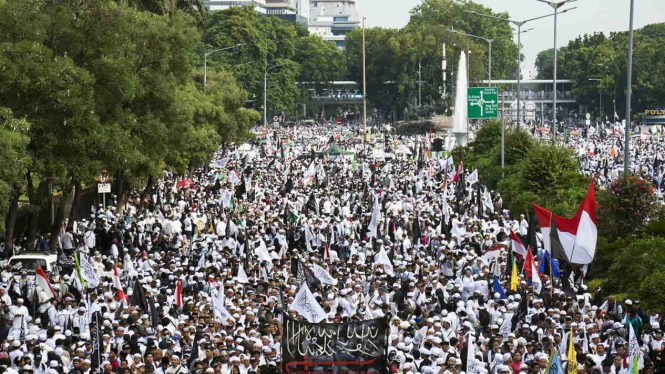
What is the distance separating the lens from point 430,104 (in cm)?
10206

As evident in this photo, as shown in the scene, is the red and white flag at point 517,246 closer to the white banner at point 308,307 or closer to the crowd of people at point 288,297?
the crowd of people at point 288,297

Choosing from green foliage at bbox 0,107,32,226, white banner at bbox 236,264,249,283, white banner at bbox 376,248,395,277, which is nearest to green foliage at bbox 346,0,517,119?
white banner at bbox 376,248,395,277

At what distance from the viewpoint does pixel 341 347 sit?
13.0 m

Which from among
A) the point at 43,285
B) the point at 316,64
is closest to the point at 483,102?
the point at 43,285

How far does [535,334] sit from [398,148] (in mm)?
43710

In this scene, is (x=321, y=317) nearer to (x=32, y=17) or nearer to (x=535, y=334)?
(x=535, y=334)

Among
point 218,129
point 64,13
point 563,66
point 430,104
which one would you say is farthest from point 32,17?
point 563,66

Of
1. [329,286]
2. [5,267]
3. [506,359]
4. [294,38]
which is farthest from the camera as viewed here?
[294,38]

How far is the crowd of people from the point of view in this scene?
47.5 ft

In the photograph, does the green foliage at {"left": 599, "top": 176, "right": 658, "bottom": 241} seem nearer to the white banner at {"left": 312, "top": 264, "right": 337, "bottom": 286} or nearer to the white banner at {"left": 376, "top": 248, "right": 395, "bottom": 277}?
the white banner at {"left": 376, "top": 248, "right": 395, "bottom": 277}

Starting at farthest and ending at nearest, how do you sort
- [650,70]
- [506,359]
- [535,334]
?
[650,70]
[535,334]
[506,359]

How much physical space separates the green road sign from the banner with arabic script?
95.2ft

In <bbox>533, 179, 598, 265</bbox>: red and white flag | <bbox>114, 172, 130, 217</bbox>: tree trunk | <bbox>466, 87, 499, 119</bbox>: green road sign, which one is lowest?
<bbox>114, 172, 130, 217</bbox>: tree trunk

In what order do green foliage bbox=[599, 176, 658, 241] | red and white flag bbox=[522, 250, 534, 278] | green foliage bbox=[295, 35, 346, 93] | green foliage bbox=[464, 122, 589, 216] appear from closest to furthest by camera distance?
red and white flag bbox=[522, 250, 534, 278], green foliage bbox=[599, 176, 658, 241], green foliage bbox=[464, 122, 589, 216], green foliage bbox=[295, 35, 346, 93]
